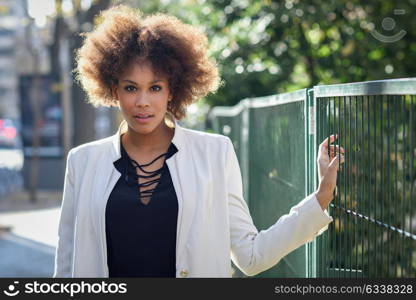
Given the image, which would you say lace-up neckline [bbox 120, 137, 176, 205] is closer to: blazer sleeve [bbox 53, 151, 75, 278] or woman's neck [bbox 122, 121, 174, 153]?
woman's neck [bbox 122, 121, 174, 153]

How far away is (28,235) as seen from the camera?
12.3 m

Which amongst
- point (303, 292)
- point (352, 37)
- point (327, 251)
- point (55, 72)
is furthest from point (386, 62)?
point (55, 72)

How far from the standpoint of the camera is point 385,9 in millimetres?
9883

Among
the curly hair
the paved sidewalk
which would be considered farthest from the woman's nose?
the paved sidewalk

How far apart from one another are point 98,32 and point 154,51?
13.3 inches

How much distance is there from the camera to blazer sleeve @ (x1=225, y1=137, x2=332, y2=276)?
2918 mm

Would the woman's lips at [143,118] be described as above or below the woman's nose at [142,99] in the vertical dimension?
below

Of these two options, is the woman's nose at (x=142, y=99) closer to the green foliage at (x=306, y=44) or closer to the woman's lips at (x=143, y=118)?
the woman's lips at (x=143, y=118)

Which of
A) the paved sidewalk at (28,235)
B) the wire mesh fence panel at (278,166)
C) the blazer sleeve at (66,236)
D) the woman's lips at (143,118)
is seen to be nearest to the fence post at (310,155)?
the wire mesh fence panel at (278,166)

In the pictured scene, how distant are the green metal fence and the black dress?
27.0 inches

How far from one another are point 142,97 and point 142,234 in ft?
1.73

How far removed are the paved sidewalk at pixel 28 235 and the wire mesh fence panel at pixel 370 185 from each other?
6.13 meters

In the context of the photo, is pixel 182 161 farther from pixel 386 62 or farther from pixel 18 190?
pixel 18 190

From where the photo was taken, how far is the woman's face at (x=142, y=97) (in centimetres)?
320
